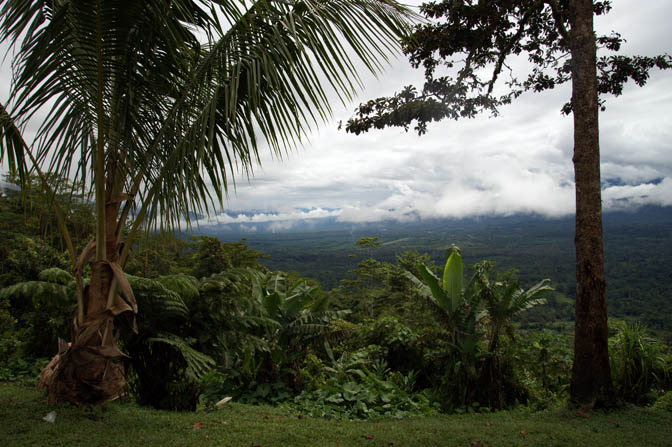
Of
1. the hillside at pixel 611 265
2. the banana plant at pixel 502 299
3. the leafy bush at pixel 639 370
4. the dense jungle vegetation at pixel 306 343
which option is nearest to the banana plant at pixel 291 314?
the dense jungle vegetation at pixel 306 343

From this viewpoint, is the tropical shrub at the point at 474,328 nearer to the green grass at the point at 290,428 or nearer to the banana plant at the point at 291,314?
the green grass at the point at 290,428

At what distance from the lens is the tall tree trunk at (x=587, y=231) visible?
434cm

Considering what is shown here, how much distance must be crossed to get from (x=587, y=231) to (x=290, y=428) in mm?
4097

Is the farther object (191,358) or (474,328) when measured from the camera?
(474,328)

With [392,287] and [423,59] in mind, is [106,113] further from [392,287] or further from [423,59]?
[392,287]

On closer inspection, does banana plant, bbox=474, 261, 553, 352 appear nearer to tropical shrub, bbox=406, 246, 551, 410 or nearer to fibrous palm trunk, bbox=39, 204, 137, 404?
tropical shrub, bbox=406, 246, 551, 410

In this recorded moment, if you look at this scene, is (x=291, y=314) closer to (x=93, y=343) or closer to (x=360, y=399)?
(x=360, y=399)

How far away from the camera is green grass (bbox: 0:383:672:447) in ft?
9.20

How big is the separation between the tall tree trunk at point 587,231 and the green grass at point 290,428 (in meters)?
0.40

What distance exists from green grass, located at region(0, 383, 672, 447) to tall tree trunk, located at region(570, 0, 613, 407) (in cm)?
40

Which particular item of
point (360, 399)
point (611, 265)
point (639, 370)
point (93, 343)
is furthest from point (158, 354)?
point (611, 265)

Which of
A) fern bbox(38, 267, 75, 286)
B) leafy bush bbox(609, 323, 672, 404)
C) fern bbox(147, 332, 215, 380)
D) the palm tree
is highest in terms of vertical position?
the palm tree

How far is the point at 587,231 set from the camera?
14.5ft

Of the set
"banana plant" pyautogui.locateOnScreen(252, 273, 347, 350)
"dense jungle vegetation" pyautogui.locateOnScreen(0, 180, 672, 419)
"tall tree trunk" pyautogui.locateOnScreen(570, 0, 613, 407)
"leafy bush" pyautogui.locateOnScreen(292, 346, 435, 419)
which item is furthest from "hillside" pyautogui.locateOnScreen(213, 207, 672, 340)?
"tall tree trunk" pyautogui.locateOnScreen(570, 0, 613, 407)
